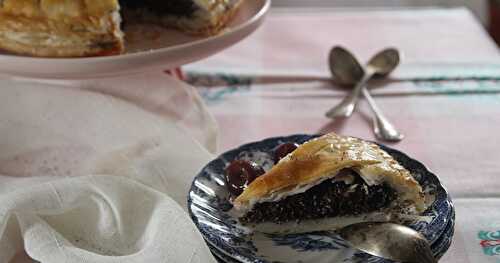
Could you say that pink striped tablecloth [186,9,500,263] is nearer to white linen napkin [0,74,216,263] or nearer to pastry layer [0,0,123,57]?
white linen napkin [0,74,216,263]

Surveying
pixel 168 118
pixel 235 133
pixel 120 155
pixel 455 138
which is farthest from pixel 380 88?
pixel 120 155

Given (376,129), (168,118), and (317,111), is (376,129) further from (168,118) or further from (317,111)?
(168,118)

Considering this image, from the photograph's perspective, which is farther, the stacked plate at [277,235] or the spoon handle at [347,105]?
the spoon handle at [347,105]

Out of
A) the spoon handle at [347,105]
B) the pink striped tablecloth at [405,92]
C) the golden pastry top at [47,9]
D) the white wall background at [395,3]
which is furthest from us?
the white wall background at [395,3]

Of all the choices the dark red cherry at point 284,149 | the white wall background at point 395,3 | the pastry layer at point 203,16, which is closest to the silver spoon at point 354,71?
the pastry layer at point 203,16

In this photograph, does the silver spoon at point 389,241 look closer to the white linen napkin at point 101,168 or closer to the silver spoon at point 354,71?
the white linen napkin at point 101,168

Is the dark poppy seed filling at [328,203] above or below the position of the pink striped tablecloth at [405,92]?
above

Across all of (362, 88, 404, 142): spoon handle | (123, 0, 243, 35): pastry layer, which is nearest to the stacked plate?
(362, 88, 404, 142): spoon handle
